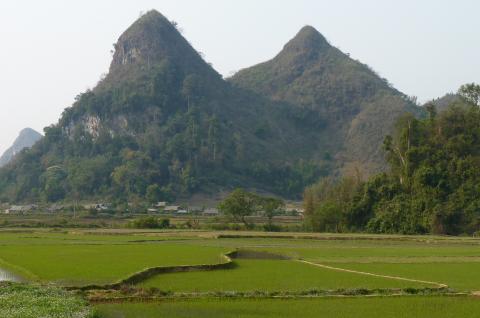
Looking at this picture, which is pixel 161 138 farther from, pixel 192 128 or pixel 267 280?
pixel 267 280

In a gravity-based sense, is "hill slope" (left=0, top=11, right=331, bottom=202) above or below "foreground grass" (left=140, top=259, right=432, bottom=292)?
above

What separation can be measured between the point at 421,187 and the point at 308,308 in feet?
161

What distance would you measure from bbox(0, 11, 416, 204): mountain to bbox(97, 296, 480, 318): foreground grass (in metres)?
84.2

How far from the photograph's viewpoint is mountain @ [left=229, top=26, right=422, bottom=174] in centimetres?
14738

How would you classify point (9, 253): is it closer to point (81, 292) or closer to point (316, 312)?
point (81, 292)

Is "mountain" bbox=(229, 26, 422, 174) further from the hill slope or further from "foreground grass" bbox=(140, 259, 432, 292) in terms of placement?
"foreground grass" bbox=(140, 259, 432, 292)

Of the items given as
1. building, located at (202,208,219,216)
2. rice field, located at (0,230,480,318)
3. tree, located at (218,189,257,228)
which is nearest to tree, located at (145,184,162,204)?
building, located at (202,208,219,216)

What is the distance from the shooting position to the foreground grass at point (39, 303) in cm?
1434

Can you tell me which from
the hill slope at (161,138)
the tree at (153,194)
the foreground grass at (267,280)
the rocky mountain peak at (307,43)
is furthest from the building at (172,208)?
the rocky mountain peak at (307,43)

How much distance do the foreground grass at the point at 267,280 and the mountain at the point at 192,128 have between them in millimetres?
76890

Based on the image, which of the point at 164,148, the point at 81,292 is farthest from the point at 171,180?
the point at 81,292

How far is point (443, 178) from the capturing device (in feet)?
209

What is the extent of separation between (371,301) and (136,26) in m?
149

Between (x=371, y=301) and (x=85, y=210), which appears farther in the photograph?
(x=85, y=210)
